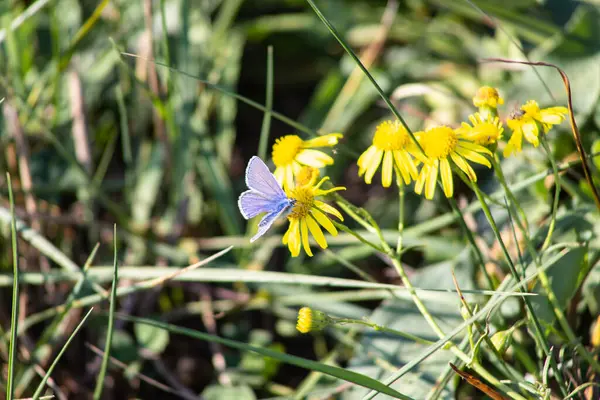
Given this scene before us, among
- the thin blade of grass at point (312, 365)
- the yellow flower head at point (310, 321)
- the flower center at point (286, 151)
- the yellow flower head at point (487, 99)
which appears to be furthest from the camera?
the flower center at point (286, 151)

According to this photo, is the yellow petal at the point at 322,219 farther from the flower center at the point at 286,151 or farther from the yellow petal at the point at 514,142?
the yellow petal at the point at 514,142

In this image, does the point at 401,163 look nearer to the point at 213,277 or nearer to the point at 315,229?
the point at 315,229

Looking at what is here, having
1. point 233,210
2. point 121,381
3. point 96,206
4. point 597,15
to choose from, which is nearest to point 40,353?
point 121,381

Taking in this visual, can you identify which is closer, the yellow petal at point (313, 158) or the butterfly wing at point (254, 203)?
the butterfly wing at point (254, 203)

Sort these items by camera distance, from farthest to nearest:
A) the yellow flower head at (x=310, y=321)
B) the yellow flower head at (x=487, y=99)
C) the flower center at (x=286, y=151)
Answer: the flower center at (x=286, y=151) < the yellow flower head at (x=487, y=99) < the yellow flower head at (x=310, y=321)

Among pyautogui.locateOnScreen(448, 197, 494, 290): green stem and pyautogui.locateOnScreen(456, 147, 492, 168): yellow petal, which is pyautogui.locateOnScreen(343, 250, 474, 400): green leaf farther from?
pyautogui.locateOnScreen(456, 147, 492, 168): yellow petal

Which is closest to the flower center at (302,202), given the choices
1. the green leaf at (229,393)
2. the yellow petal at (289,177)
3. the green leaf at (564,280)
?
the yellow petal at (289,177)

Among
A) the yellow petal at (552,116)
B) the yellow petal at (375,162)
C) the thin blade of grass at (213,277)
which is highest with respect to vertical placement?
the yellow petal at (552,116)

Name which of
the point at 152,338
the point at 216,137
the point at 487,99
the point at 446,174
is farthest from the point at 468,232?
the point at 216,137
